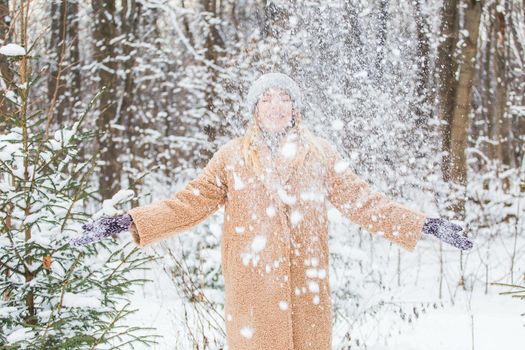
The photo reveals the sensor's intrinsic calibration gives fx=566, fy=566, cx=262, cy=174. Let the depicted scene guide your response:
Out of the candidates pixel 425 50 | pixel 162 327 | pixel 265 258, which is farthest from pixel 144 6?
pixel 265 258

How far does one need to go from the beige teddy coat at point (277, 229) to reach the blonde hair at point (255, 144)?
32 mm

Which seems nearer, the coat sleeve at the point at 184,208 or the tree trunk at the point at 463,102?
the coat sleeve at the point at 184,208

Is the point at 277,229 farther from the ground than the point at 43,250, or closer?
farther from the ground

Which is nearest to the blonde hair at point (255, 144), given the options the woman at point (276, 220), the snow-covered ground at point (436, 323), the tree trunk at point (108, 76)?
the woman at point (276, 220)

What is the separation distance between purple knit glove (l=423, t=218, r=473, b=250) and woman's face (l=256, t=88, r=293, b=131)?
0.86 m

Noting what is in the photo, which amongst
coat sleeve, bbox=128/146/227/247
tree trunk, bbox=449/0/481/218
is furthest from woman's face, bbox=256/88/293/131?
tree trunk, bbox=449/0/481/218

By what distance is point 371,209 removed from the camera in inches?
110

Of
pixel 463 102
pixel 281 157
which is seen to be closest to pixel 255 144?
pixel 281 157

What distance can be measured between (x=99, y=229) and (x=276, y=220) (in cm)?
85

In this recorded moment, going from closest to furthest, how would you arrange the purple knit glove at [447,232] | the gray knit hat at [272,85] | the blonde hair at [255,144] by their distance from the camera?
1. the purple knit glove at [447,232]
2. the blonde hair at [255,144]
3. the gray knit hat at [272,85]

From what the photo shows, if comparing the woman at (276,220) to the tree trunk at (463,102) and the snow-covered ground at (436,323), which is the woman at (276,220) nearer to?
the snow-covered ground at (436,323)

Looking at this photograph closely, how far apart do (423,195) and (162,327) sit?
438 cm

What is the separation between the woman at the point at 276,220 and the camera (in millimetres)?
2777

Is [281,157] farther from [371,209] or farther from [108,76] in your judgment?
[108,76]
